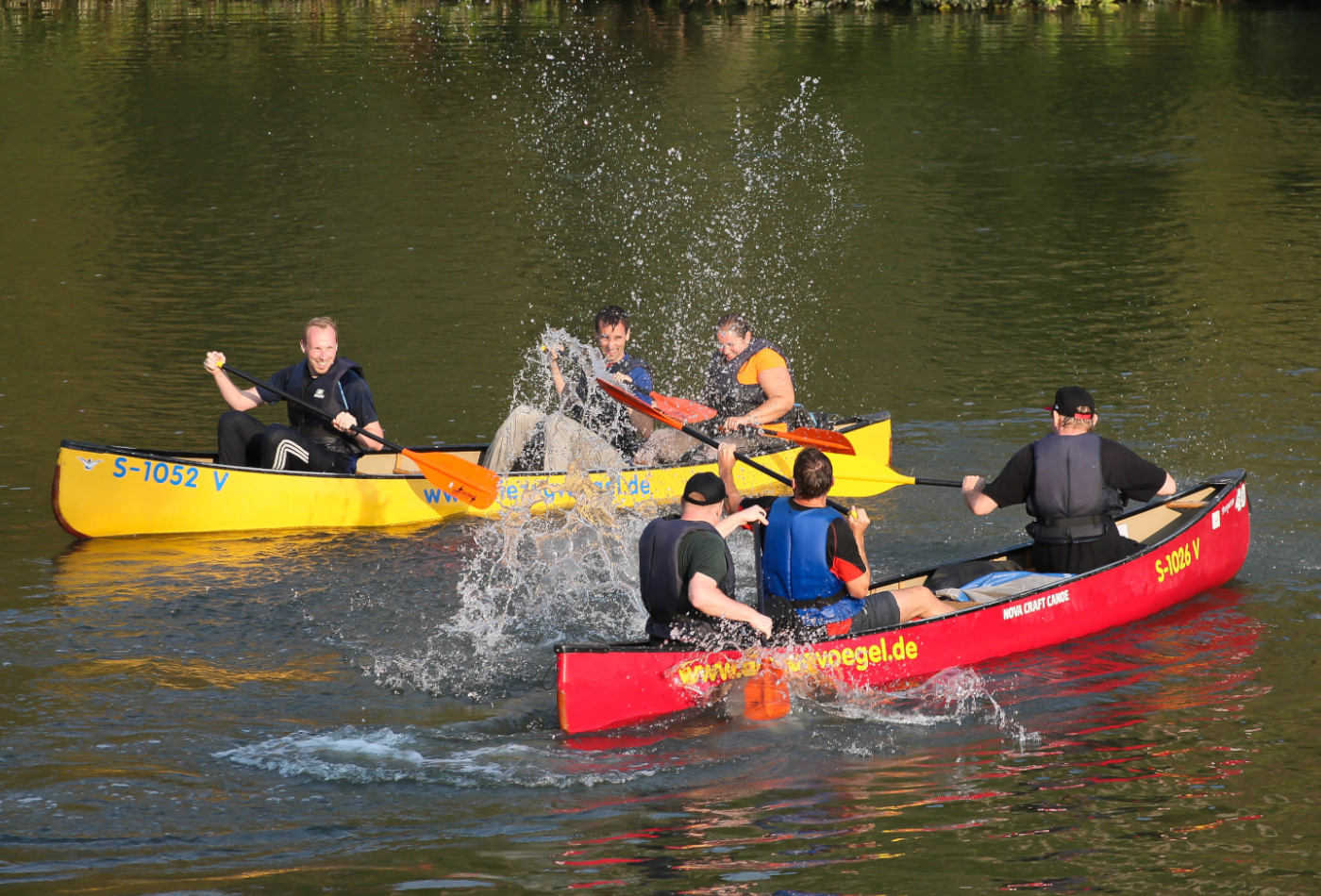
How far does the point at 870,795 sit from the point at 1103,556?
3142 mm

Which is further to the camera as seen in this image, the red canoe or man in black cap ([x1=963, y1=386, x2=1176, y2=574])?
man in black cap ([x1=963, y1=386, x2=1176, y2=574])

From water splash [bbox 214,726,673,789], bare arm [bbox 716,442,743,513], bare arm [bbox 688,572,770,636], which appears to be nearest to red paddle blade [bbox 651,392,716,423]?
bare arm [bbox 716,442,743,513]

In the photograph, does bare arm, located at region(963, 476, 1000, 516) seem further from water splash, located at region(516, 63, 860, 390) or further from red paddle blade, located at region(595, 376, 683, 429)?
water splash, located at region(516, 63, 860, 390)

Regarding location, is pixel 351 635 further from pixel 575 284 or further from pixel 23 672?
pixel 575 284

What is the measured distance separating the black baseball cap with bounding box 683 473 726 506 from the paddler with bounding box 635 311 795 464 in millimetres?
4173

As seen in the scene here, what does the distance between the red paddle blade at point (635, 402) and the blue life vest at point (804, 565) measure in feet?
11.2

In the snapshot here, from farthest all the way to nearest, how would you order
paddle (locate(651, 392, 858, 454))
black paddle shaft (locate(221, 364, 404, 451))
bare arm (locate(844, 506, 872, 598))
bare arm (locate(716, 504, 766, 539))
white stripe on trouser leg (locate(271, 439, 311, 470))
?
paddle (locate(651, 392, 858, 454)), white stripe on trouser leg (locate(271, 439, 311, 470)), black paddle shaft (locate(221, 364, 404, 451)), bare arm (locate(844, 506, 872, 598)), bare arm (locate(716, 504, 766, 539))

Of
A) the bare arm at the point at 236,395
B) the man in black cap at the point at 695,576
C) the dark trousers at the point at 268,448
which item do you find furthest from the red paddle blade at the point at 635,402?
the man in black cap at the point at 695,576

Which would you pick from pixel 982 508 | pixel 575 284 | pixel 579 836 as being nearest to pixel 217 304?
pixel 575 284

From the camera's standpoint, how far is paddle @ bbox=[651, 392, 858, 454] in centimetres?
1226

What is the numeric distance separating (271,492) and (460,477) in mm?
1525

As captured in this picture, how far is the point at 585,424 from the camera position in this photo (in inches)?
504

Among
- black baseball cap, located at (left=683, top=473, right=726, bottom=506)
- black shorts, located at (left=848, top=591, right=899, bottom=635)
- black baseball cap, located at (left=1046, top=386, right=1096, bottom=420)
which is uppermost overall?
black baseball cap, located at (left=1046, top=386, right=1096, bottom=420)

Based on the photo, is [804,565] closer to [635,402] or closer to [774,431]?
[635,402]
